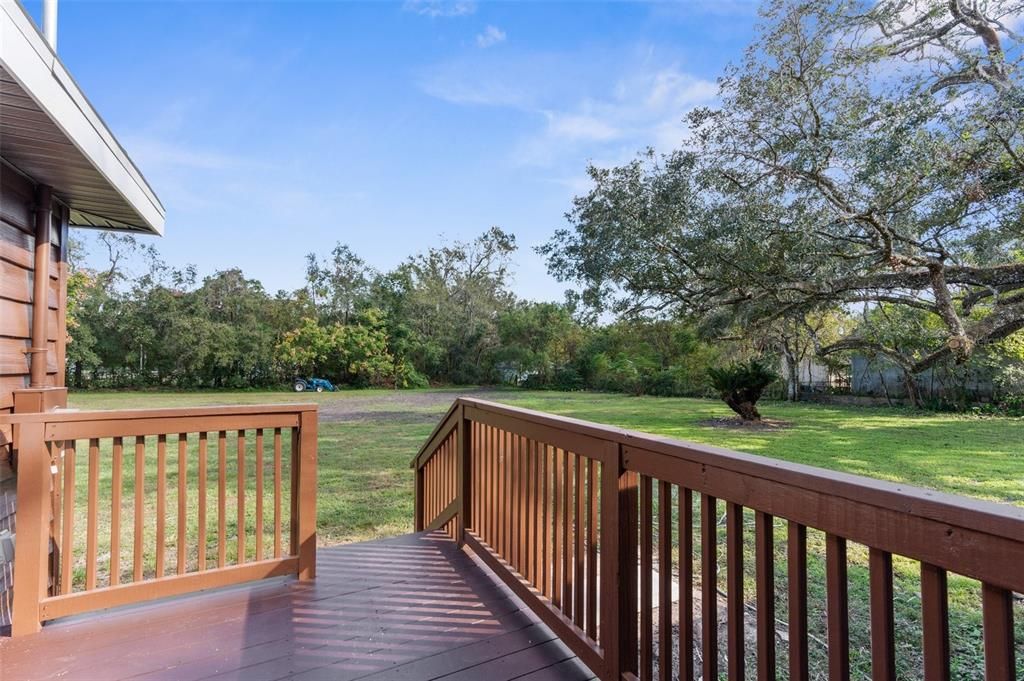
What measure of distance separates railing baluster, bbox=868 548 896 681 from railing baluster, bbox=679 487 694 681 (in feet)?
1.54

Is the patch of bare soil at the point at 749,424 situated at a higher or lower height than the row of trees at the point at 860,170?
lower

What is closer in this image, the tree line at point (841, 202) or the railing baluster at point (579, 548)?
the railing baluster at point (579, 548)

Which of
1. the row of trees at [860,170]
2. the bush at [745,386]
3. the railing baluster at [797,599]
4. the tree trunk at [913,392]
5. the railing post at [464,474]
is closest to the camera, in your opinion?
the railing baluster at [797,599]

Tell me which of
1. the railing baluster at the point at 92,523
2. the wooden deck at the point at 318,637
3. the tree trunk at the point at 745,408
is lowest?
the wooden deck at the point at 318,637

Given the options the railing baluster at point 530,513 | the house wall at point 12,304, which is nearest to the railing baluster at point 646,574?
the railing baluster at point 530,513

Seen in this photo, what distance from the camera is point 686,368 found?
1872 cm

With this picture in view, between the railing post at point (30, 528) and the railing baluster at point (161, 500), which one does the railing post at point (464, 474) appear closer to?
the railing baluster at point (161, 500)

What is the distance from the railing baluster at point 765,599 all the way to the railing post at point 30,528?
105 inches

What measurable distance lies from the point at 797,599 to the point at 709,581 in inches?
11.5

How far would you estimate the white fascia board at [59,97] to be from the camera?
142 cm

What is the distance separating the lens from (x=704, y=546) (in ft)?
4.33

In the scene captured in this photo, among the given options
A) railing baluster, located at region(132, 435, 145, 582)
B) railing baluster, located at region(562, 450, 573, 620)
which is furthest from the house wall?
railing baluster, located at region(562, 450, 573, 620)

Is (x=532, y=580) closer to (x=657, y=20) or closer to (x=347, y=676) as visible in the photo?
(x=347, y=676)

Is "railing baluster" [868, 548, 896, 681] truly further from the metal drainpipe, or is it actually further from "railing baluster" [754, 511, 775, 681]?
the metal drainpipe
